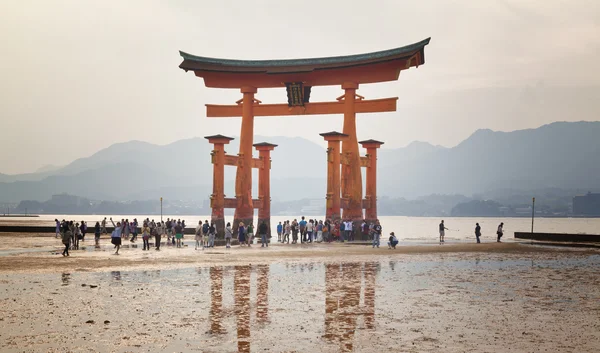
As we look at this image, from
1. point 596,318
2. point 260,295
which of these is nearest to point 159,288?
point 260,295

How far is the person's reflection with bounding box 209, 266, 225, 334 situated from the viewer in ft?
35.5

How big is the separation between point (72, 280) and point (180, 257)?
9.25 meters

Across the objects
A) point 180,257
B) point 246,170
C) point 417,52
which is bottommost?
point 180,257

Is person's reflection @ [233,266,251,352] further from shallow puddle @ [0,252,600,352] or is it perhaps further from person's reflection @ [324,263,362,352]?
person's reflection @ [324,263,362,352]

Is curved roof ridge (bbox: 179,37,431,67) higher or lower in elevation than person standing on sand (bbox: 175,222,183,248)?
higher

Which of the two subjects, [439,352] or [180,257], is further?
[180,257]

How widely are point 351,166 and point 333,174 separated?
147cm

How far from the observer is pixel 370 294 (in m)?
15.2

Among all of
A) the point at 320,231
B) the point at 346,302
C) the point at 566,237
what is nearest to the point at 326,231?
the point at 320,231

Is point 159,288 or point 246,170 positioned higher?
point 246,170

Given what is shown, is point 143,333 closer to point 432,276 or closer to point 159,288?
point 159,288

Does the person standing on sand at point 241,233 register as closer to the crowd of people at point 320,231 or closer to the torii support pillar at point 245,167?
the crowd of people at point 320,231

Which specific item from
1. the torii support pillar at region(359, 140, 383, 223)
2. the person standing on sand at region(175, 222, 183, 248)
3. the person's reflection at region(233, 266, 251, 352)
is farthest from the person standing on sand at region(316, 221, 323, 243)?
the person's reflection at region(233, 266, 251, 352)

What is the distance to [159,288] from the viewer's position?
1591 cm
